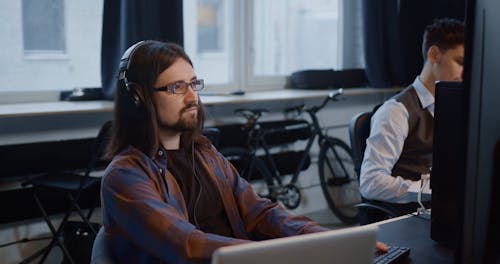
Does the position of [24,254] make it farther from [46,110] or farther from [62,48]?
[62,48]

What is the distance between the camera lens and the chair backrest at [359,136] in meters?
2.34

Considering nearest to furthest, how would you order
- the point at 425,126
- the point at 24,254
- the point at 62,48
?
the point at 425,126
the point at 24,254
the point at 62,48

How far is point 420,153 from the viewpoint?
2373 mm

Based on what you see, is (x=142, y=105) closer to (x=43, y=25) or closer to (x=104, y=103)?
(x=104, y=103)

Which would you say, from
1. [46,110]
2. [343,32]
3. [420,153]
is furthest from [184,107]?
[343,32]

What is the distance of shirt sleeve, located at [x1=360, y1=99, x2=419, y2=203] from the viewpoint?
85.7 inches

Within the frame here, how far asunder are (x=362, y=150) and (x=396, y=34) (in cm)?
253

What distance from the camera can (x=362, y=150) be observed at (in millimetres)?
2346

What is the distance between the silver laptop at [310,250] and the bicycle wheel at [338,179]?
135 inches

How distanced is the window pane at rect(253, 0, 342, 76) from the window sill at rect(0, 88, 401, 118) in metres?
0.28

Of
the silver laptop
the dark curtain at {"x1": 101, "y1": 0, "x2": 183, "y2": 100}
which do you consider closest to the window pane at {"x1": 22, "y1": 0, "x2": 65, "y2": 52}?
the dark curtain at {"x1": 101, "y1": 0, "x2": 183, "y2": 100}

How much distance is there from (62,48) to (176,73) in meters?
2.09

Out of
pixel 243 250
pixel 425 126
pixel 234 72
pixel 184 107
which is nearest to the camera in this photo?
pixel 243 250

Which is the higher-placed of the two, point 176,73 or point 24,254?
point 176,73
